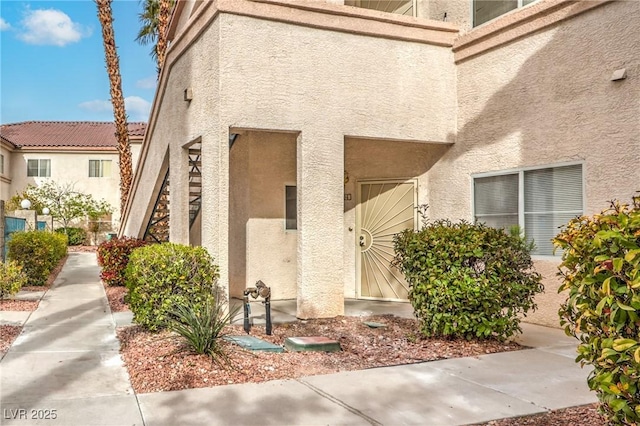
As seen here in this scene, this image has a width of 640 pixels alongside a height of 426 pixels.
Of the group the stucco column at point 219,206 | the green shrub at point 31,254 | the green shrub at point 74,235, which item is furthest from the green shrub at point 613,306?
the green shrub at point 74,235

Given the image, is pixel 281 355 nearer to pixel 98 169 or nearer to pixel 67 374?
pixel 67 374

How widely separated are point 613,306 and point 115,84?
22.2 m

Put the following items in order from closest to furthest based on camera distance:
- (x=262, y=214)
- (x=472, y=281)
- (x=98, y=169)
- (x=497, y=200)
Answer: (x=472, y=281) < (x=497, y=200) < (x=262, y=214) < (x=98, y=169)

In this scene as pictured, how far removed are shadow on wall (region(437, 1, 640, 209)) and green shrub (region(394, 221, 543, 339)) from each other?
6.30 ft

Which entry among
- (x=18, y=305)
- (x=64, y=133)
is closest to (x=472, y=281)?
(x=18, y=305)

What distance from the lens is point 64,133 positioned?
36.5 meters

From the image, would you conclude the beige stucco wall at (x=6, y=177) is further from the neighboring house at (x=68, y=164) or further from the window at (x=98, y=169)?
the window at (x=98, y=169)

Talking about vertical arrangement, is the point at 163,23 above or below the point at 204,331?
above

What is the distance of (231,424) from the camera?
4.25m

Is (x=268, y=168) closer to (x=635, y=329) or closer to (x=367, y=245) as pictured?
(x=367, y=245)

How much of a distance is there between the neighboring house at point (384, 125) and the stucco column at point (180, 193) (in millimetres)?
39

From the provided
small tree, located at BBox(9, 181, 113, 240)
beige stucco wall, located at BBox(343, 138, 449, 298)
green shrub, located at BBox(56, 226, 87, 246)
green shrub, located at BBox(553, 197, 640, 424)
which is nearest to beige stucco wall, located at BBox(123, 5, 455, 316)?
beige stucco wall, located at BBox(343, 138, 449, 298)

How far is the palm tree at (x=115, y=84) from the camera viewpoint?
2080cm

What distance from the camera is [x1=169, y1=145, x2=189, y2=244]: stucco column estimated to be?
387 inches
